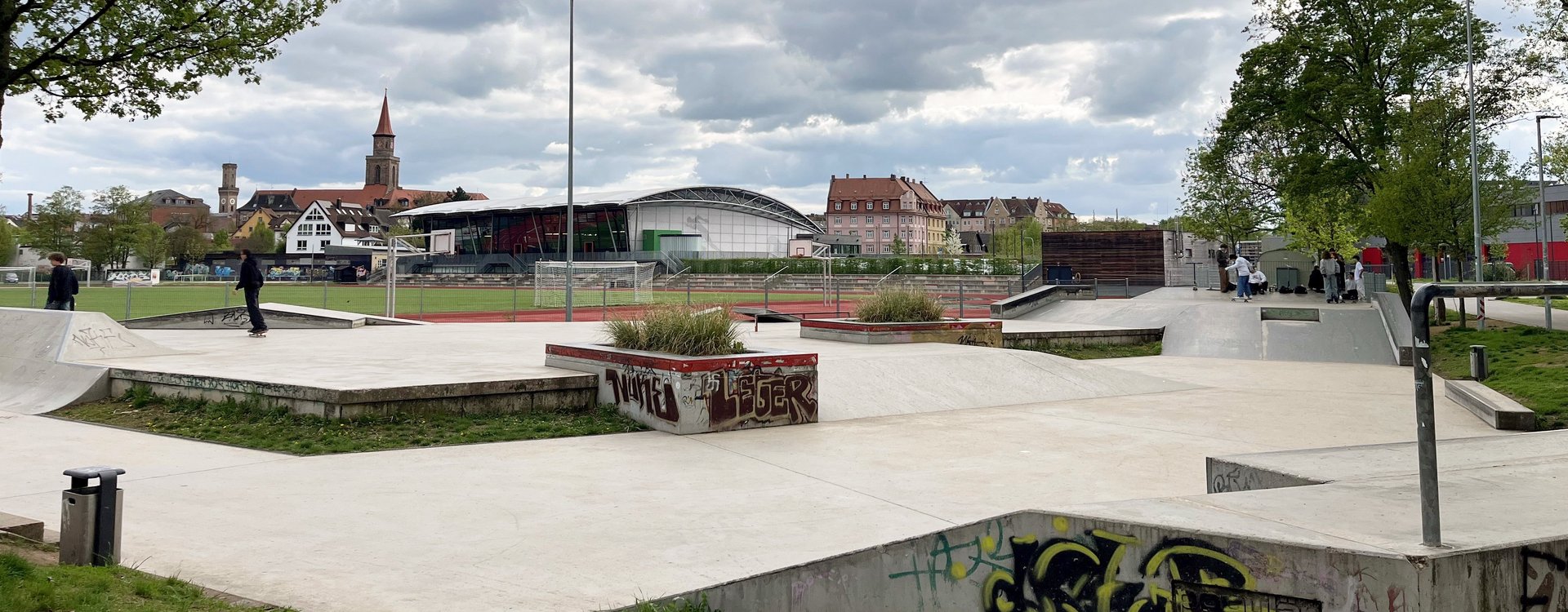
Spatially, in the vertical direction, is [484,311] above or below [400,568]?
above

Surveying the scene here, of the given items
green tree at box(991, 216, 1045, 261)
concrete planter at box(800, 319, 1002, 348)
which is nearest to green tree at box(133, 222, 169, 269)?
green tree at box(991, 216, 1045, 261)

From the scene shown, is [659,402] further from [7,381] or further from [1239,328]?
[1239,328]

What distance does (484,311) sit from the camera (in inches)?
1261

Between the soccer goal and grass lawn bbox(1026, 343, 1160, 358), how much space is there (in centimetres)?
2350

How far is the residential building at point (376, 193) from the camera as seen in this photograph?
161375mm

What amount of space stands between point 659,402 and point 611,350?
1302mm

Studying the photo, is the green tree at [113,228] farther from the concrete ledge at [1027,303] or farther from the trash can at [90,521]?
the trash can at [90,521]

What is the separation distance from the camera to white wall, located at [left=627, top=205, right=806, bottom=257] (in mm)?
81125

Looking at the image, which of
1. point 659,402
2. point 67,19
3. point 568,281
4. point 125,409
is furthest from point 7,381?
point 568,281

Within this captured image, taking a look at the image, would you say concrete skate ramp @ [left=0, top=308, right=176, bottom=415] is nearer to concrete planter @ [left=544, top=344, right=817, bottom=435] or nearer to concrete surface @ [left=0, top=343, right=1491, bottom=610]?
concrete surface @ [left=0, top=343, right=1491, bottom=610]

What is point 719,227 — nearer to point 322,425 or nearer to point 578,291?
point 578,291

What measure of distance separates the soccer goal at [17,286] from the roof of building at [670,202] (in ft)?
179

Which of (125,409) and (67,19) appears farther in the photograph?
(125,409)

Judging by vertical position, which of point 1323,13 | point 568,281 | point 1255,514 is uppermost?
point 1323,13
